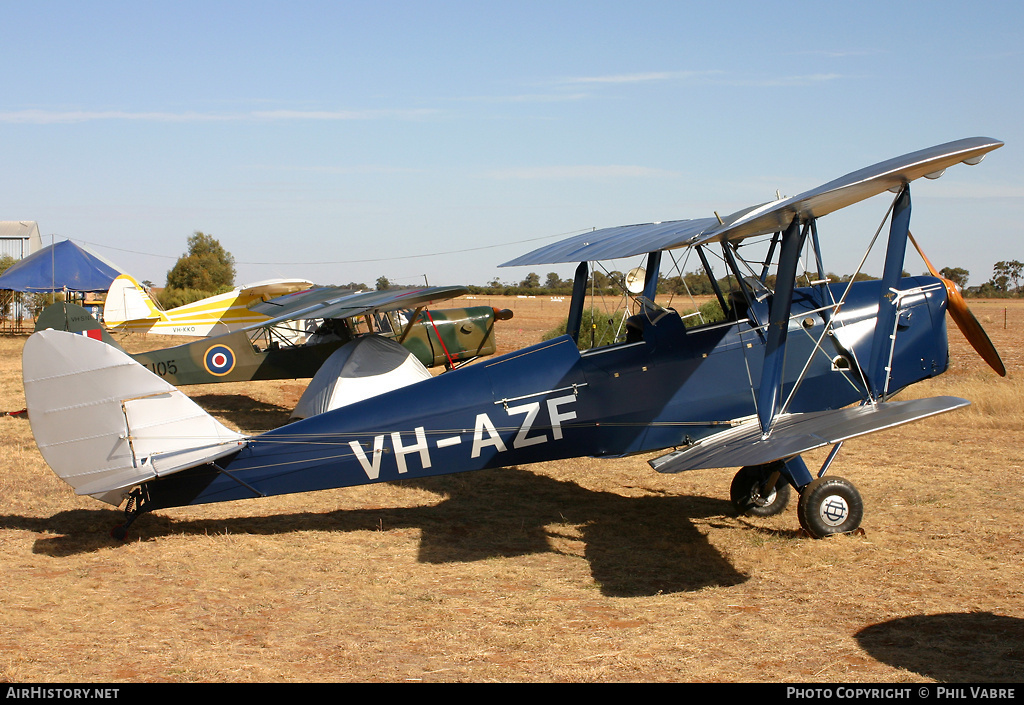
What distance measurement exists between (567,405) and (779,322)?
6.08 ft

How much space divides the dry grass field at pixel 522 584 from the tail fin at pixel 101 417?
76 centimetres

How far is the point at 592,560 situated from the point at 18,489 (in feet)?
20.3

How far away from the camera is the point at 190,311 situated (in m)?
21.3

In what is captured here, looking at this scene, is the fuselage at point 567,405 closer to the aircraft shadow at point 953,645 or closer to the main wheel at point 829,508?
the main wheel at point 829,508

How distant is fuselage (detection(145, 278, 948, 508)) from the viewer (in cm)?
645

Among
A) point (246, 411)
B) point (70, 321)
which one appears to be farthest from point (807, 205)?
point (70, 321)

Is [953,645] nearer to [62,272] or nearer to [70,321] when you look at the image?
[70,321]

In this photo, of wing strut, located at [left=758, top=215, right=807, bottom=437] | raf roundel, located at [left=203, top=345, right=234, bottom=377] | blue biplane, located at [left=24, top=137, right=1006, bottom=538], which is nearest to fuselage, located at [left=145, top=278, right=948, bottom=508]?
blue biplane, located at [left=24, top=137, right=1006, bottom=538]

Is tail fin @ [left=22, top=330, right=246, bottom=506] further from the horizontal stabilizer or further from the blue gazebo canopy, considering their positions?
the blue gazebo canopy

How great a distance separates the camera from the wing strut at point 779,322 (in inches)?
229

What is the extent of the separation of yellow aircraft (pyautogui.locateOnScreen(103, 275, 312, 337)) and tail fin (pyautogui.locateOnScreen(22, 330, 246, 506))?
15124 mm

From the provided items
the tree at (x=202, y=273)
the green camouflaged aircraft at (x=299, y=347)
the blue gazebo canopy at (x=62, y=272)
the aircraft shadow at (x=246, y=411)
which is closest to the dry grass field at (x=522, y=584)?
the aircraft shadow at (x=246, y=411)

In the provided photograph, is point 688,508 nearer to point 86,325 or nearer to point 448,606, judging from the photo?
point 448,606

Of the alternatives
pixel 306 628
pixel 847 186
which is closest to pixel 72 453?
pixel 306 628
